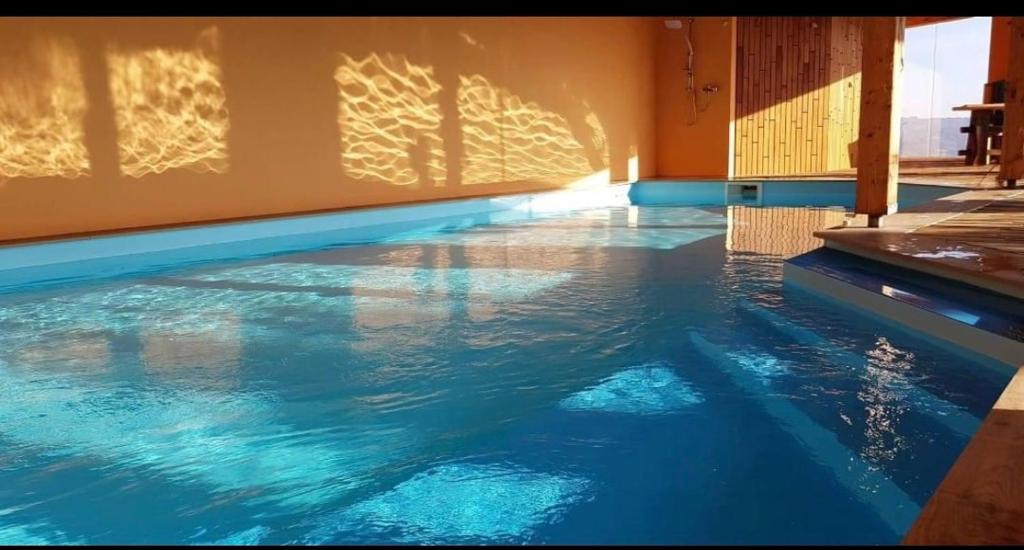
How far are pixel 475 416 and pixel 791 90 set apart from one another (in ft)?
30.3

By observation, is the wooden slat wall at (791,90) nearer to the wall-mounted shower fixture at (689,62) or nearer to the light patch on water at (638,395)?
the wall-mounted shower fixture at (689,62)

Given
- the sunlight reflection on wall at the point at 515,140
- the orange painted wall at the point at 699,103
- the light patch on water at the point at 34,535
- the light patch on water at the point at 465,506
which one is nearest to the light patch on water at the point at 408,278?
the light patch on water at the point at 465,506

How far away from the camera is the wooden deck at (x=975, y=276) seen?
118 centimetres

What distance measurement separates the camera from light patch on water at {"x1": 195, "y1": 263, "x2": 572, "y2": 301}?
4.19 m

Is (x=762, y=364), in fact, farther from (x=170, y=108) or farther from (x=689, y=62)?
(x=689, y=62)

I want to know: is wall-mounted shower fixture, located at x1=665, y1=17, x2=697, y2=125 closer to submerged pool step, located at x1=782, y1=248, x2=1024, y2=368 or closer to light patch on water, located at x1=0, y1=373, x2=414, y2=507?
submerged pool step, located at x1=782, y1=248, x2=1024, y2=368

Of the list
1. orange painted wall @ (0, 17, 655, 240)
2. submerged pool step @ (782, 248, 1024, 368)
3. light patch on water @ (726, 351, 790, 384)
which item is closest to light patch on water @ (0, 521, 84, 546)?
light patch on water @ (726, 351, 790, 384)

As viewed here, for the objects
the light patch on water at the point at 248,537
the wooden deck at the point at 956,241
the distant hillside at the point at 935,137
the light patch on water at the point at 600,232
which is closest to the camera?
the light patch on water at the point at 248,537

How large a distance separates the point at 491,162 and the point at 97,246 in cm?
433

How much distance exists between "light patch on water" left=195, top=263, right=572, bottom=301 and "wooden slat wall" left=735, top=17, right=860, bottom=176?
645cm

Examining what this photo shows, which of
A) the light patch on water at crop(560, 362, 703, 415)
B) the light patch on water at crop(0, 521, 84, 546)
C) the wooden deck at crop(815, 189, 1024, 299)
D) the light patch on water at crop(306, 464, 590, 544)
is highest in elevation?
the wooden deck at crop(815, 189, 1024, 299)

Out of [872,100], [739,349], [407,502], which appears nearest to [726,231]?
[872,100]

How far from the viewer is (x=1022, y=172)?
6098 millimetres

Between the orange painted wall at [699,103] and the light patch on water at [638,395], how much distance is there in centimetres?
781
